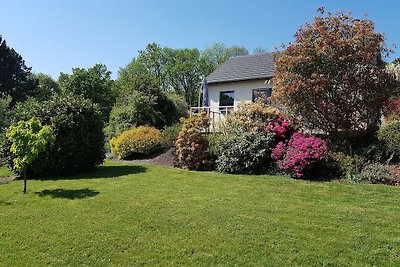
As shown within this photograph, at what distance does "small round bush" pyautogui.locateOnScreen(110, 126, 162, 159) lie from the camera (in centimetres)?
1720

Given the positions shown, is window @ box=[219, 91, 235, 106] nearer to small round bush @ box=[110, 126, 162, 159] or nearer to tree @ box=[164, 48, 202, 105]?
small round bush @ box=[110, 126, 162, 159]

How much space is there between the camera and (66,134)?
12.3 metres

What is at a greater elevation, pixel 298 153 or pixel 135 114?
pixel 135 114

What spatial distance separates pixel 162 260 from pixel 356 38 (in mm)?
10096

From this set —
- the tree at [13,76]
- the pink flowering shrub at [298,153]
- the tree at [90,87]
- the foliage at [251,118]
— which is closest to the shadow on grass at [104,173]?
the foliage at [251,118]

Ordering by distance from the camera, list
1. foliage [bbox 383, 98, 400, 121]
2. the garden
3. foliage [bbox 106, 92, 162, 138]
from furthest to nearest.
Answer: foliage [bbox 106, 92, 162, 138] → foliage [bbox 383, 98, 400, 121] → the garden

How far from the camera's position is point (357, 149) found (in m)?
12.1

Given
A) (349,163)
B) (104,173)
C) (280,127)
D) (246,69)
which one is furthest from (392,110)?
(246,69)

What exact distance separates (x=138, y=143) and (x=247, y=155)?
22.3 feet

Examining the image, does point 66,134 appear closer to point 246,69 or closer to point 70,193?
point 70,193

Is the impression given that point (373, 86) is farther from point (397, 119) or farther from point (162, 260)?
point (162, 260)

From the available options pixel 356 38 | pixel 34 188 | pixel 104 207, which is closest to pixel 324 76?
pixel 356 38

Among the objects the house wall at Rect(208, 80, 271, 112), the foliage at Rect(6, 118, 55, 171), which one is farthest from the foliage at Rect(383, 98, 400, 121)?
the foliage at Rect(6, 118, 55, 171)

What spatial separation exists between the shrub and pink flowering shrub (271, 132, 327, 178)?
1.27m
